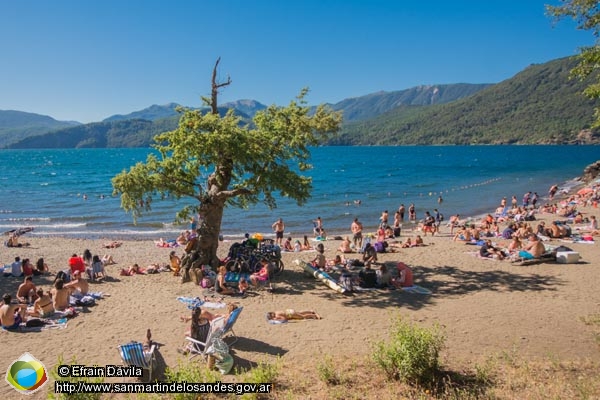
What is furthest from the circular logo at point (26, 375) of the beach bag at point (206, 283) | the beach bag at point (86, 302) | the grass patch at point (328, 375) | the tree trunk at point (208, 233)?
the tree trunk at point (208, 233)

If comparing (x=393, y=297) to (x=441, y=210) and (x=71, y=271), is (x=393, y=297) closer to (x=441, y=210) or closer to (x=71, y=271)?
(x=71, y=271)

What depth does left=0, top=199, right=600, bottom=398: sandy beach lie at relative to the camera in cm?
943

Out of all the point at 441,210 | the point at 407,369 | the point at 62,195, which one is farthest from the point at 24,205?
the point at 407,369

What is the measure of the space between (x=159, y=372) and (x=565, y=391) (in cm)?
721

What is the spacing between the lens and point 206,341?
923 centimetres

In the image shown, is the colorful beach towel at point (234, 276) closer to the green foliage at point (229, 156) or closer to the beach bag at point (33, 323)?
the green foliage at point (229, 156)

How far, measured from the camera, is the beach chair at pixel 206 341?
9.09 metres

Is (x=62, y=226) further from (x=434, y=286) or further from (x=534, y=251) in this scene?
(x=534, y=251)

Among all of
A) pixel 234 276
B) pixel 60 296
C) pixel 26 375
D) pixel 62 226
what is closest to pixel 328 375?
pixel 26 375

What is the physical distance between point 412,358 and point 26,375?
7.48 m

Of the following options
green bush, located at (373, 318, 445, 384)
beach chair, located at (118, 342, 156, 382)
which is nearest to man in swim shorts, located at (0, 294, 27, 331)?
beach chair, located at (118, 342, 156, 382)

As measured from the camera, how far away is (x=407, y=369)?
7320 millimetres

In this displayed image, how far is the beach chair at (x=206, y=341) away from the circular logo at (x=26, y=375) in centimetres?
276

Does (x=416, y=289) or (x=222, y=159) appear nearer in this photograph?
(x=416, y=289)
